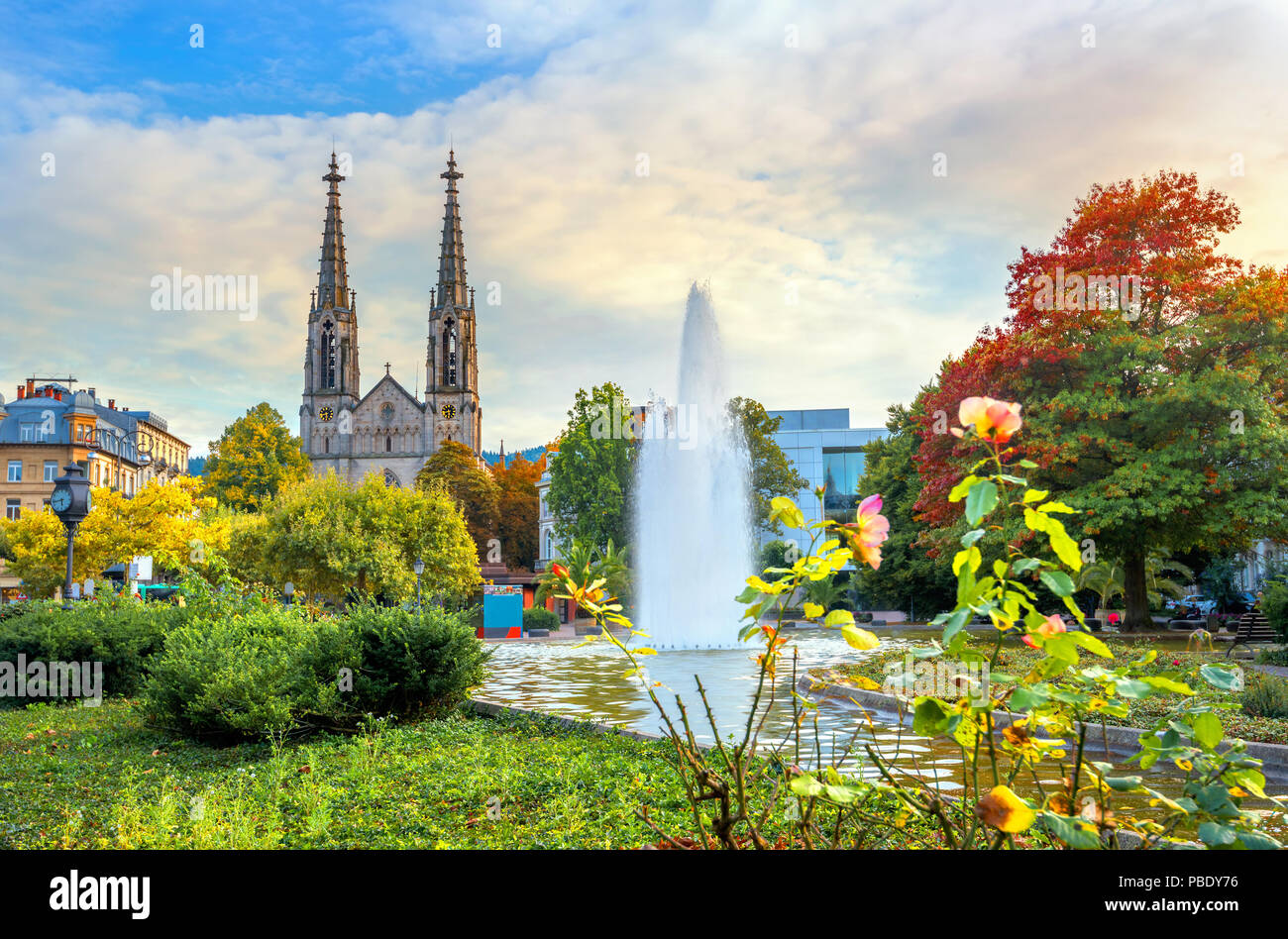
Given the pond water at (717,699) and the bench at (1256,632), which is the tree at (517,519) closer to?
the pond water at (717,699)

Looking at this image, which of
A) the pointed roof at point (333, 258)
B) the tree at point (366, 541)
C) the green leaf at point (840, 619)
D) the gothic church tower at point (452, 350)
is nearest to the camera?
the green leaf at point (840, 619)

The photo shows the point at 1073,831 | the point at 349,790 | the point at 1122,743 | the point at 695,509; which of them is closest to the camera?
the point at 1073,831

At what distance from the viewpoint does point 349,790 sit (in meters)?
7.21

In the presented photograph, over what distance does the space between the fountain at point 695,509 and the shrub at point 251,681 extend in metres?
18.7

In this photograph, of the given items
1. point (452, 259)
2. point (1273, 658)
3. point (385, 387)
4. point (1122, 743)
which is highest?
point (452, 259)

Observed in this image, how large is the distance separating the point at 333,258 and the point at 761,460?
67.0 m

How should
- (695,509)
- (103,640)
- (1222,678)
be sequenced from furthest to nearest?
1. (695,509)
2. (103,640)
3. (1222,678)

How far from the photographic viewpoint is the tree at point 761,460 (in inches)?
2052

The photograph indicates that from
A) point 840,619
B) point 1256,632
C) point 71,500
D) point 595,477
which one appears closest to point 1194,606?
point 1256,632

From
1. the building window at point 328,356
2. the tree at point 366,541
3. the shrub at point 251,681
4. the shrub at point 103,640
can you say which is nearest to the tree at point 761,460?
the tree at point 366,541

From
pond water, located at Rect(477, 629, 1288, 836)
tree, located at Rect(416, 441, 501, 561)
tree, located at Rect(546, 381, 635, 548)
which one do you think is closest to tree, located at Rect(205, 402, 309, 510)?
tree, located at Rect(416, 441, 501, 561)

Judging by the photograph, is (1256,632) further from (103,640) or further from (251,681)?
(103,640)
